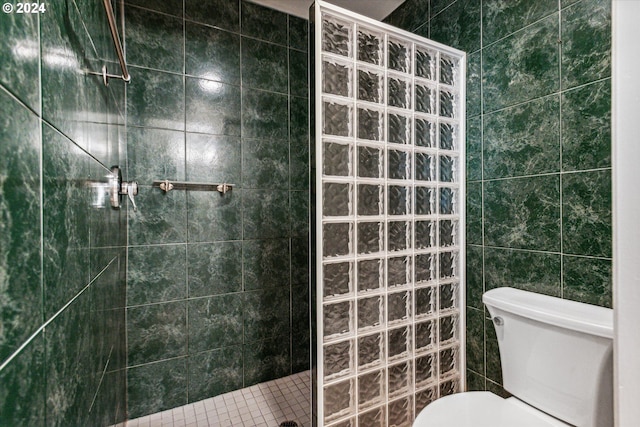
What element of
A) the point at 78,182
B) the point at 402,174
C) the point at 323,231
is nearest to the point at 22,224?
the point at 78,182

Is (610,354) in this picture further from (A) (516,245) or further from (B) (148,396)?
(B) (148,396)

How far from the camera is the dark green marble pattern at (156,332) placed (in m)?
1.69

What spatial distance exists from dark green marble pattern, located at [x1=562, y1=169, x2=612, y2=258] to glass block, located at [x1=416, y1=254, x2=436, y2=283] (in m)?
0.54

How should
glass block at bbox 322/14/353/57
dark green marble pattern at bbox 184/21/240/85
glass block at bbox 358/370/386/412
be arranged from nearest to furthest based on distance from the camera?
glass block at bbox 322/14/353/57 < glass block at bbox 358/370/386/412 < dark green marble pattern at bbox 184/21/240/85

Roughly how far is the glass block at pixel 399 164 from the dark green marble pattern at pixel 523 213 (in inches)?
16.8

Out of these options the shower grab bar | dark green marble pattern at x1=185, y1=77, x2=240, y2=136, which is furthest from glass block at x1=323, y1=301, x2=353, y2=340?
dark green marble pattern at x1=185, y1=77, x2=240, y2=136

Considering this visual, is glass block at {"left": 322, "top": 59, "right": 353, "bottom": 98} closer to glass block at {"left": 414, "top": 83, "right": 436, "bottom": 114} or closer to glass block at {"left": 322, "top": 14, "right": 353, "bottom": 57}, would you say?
glass block at {"left": 322, "top": 14, "right": 353, "bottom": 57}

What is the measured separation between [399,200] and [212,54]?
4.94 feet

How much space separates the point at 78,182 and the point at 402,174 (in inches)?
48.4

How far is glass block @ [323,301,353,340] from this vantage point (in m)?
1.25

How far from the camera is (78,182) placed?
658 millimetres

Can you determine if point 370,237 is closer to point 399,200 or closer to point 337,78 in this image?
point 399,200

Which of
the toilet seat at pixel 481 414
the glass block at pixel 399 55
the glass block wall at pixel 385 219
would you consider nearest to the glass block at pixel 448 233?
the glass block wall at pixel 385 219

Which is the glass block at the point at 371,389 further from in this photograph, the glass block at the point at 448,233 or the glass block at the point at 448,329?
the glass block at the point at 448,233
